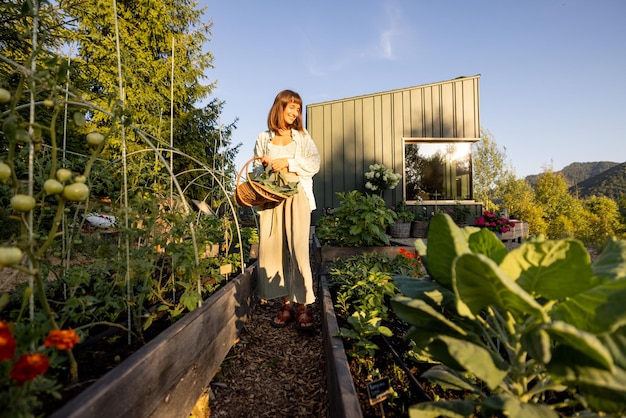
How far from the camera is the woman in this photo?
7.16ft

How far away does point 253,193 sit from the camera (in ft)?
6.40

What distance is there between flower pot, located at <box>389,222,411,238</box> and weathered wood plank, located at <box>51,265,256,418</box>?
435 centimetres

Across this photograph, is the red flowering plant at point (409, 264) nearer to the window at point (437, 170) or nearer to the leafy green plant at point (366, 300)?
the leafy green plant at point (366, 300)

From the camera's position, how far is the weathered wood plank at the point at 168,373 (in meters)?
0.70

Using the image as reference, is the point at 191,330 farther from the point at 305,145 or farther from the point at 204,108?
the point at 204,108

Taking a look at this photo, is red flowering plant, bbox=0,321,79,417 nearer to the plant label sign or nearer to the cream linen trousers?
the plant label sign

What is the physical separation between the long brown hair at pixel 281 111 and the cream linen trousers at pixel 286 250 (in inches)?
19.9

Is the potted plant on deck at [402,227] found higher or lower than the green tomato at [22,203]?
lower

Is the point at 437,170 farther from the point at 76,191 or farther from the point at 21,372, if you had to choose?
the point at 21,372

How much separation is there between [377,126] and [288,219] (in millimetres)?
5199

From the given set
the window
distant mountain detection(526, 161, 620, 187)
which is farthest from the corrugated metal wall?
distant mountain detection(526, 161, 620, 187)

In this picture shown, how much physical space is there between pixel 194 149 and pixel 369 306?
774cm

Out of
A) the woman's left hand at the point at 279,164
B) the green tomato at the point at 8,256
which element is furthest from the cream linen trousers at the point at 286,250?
the green tomato at the point at 8,256

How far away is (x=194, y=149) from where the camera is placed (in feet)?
26.7
